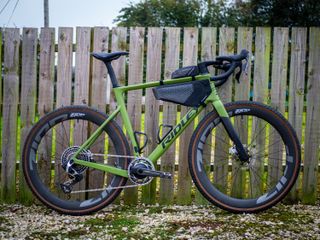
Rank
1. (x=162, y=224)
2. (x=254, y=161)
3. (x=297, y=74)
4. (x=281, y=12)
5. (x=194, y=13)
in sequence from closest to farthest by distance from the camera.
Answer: (x=162, y=224), (x=297, y=74), (x=254, y=161), (x=281, y=12), (x=194, y=13)

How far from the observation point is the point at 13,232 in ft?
12.0

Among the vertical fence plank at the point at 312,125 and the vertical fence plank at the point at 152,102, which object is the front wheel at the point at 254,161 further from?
the vertical fence plank at the point at 152,102

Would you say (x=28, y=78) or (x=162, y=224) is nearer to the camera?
(x=162, y=224)

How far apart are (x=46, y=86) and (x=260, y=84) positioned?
221cm

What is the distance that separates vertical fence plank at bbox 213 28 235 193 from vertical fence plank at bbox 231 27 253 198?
82mm

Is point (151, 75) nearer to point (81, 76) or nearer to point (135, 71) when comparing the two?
point (135, 71)

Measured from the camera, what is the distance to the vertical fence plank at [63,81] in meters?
4.46

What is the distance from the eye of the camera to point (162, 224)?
12.6 feet

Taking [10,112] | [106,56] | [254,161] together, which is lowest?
[254,161]

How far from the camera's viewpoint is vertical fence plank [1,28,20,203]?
453 cm

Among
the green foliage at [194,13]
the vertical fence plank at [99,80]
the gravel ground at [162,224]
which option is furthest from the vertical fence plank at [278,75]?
the green foliage at [194,13]

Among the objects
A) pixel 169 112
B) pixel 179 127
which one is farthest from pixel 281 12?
pixel 179 127

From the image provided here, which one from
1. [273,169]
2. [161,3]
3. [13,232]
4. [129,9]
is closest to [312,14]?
[161,3]

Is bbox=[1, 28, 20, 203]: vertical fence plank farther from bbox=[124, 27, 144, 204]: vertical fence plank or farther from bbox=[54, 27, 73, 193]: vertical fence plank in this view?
bbox=[124, 27, 144, 204]: vertical fence plank
